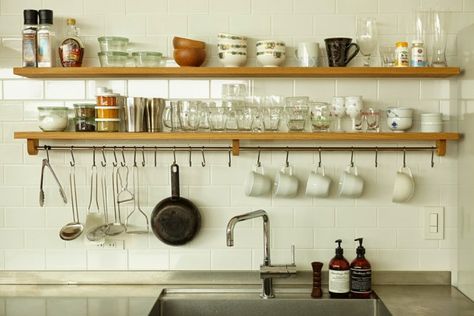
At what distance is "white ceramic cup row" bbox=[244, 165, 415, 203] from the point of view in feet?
9.60

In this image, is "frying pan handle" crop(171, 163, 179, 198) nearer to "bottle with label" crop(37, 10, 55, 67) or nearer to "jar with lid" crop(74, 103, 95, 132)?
"jar with lid" crop(74, 103, 95, 132)

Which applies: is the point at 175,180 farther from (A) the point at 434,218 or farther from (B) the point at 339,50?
(A) the point at 434,218

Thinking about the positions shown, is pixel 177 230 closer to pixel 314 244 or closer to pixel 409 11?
pixel 314 244

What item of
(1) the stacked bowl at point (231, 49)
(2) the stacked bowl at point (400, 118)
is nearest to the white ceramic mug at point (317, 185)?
(2) the stacked bowl at point (400, 118)

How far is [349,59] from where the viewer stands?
9.45 ft

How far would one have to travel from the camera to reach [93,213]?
3.02 metres

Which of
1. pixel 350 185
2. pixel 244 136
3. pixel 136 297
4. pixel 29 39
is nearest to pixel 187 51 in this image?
pixel 244 136

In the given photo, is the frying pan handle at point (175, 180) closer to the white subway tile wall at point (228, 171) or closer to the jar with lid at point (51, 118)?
the white subway tile wall at point (228, 171)

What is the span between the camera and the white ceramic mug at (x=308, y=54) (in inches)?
114

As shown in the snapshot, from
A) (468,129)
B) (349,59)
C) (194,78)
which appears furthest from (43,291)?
(468,129)

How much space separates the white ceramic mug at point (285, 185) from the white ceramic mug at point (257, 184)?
42 mm

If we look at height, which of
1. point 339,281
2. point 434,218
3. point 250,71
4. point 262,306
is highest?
point 250,71

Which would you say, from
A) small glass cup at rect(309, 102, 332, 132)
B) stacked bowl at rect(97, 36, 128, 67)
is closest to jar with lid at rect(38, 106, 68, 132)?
stacked bowl at rect(97, 36, 128, 67)

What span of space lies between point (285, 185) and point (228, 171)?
265 millimetres
